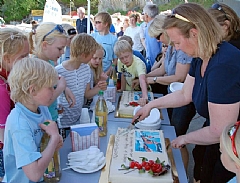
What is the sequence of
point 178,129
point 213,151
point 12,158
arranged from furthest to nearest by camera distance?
point 178,129 < point 213,151 < point 12,158

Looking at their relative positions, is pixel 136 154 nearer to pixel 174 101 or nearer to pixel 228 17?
pixel 174 101

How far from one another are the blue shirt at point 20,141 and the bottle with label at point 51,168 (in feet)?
0.13

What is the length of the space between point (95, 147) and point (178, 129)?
1.15 m

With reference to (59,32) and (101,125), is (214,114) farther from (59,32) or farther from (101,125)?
(59,32)

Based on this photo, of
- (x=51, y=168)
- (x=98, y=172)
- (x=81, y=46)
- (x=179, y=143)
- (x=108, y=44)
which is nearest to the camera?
(x=51, y=168)

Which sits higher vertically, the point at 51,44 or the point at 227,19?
the point at 227,19

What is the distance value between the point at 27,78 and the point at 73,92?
3.13 feet

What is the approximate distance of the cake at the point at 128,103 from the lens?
211 centimetres

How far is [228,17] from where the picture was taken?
74.5 inches

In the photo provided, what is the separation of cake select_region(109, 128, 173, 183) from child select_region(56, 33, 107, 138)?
61cm

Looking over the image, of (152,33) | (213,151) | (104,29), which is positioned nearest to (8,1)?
(104,29)

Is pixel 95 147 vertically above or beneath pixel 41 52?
beneath

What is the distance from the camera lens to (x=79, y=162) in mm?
1370

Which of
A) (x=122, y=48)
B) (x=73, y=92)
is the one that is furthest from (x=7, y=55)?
(x=122, y=48)
